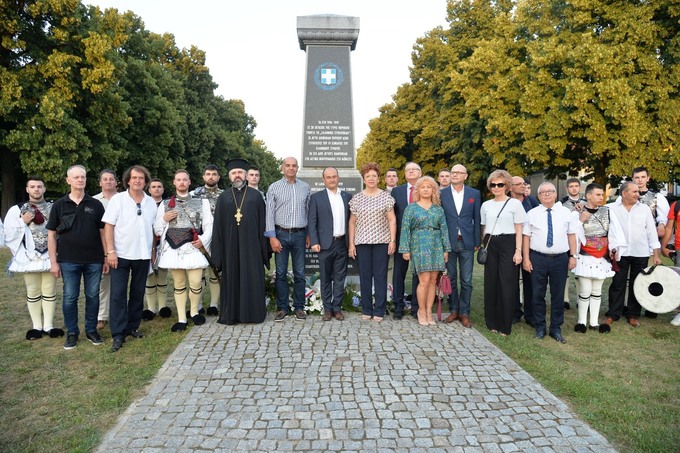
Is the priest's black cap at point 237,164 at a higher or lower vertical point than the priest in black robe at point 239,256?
higher

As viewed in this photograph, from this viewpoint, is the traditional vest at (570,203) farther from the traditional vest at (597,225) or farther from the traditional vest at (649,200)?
the traditional vest at (649,200)

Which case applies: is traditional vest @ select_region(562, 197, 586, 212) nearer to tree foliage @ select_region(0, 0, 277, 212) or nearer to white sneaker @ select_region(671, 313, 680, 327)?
white sneaker @ select_region(671, 313, 680, 327)

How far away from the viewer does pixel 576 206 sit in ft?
22.2

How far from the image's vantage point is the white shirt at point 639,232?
6.65 m

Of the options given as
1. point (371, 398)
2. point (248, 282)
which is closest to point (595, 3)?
point (248, 282)

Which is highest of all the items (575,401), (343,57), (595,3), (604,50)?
(595,3)

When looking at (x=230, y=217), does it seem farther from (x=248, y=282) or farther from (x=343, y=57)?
(x=343, y=57)

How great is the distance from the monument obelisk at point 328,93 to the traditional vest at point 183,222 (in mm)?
2437

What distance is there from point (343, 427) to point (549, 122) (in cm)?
1677

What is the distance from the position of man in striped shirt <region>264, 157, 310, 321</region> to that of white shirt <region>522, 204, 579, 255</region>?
2827 millimetres

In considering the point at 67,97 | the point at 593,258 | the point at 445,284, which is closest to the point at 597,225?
the point at 593,258

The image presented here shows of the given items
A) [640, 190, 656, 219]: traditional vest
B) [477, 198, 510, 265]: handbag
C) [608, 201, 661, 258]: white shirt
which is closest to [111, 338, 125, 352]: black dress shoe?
[477, 198, 510, 265]: handbag

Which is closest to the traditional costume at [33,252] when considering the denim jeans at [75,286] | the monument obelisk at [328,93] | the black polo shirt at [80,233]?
the black polo shirt at [80,233]

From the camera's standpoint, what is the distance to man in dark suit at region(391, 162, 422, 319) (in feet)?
21.8
